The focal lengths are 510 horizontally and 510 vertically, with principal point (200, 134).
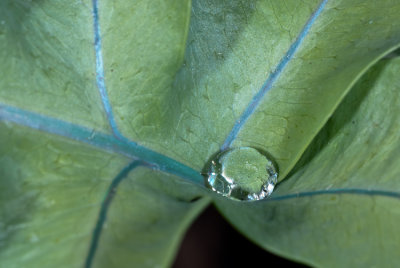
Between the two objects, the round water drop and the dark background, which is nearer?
the round water drop

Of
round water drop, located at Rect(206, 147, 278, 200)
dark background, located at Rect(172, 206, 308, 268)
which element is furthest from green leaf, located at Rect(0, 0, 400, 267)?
dark background, located at Rect(172, 206, 308, 268)

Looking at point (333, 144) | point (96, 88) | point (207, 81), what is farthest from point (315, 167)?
point (96, 88)

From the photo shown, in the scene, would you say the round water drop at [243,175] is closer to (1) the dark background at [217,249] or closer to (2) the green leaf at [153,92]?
(2) the green leaf at [153,92]

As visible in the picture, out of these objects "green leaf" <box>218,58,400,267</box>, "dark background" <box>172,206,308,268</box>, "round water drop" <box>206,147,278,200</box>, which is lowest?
"dark background" <box>172,206,308,268</box>

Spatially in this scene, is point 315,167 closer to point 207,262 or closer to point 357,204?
point 357,204

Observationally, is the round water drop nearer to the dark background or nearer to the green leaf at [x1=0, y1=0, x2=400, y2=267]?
the green leaf at [x1=0, y1=0, x2=400, y2=267]

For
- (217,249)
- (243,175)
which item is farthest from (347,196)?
(217,249)
